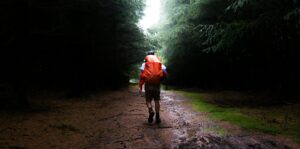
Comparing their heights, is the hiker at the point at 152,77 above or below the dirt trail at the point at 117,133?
above

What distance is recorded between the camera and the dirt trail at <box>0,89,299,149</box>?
4.87 meters

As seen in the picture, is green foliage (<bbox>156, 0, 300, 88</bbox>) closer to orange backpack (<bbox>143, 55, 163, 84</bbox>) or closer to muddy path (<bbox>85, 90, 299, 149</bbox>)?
orange backpack (<bbox>143, 55, 163, 84</bbox>)

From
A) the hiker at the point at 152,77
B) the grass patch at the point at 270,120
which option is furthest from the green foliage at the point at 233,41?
the hiker at the point at 152,77

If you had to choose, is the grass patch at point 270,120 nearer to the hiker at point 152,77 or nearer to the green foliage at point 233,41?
the hiker at point 152,77

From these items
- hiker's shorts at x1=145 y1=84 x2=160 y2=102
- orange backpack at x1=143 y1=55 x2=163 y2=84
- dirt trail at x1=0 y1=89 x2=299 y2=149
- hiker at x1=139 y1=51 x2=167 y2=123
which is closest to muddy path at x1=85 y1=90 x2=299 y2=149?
dirt trail at x1=0 y1=89 x2=299 y2=149

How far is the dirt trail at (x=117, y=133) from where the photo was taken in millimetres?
4871

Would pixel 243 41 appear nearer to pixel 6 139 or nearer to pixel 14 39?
pixel 14 39

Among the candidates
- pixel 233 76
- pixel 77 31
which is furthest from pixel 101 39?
pixel 233 76

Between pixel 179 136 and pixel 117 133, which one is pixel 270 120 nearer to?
pixel 179 136

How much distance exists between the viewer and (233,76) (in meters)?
17.8

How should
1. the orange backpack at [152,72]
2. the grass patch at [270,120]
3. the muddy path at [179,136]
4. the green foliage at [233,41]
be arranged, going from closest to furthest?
the muddy path at [179,136] < the grass patch at [270,120] < the orange backpack at [152,72] < the green foliage at [233,41]

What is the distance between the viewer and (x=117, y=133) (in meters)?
5.83

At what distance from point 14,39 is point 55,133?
3646mm

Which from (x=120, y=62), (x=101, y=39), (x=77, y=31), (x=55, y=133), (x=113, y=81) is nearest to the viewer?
(x=55, y=133)
